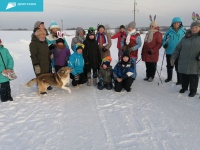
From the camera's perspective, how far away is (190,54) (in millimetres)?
4941

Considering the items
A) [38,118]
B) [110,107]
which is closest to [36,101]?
[38,118]

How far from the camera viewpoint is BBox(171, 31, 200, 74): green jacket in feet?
15.9

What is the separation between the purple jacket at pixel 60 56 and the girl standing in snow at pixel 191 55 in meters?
2.93

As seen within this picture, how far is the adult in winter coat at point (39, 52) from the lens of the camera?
523cm

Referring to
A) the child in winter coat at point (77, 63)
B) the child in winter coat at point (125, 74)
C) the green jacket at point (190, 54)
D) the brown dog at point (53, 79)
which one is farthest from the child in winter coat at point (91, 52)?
the green jacket at point (190, 54)

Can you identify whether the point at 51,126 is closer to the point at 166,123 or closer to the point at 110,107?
the point at 110,107

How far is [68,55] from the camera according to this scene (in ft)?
19.3

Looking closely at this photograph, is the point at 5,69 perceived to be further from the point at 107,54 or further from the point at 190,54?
the point at 190,54

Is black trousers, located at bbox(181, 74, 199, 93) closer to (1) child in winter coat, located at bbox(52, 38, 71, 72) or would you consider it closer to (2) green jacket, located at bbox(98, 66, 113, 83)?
(2) green jacket, located at bbox(98, 66, 113, 83)

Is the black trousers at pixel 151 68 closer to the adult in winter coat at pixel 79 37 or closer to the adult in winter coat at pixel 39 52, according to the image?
the adult in winter coat at pixel 79 37

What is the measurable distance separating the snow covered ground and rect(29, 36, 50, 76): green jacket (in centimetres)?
Result: 82

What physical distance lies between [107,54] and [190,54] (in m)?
2.56

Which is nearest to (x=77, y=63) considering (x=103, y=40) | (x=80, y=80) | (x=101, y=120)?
(x=80, y=80)

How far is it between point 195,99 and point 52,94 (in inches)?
146
